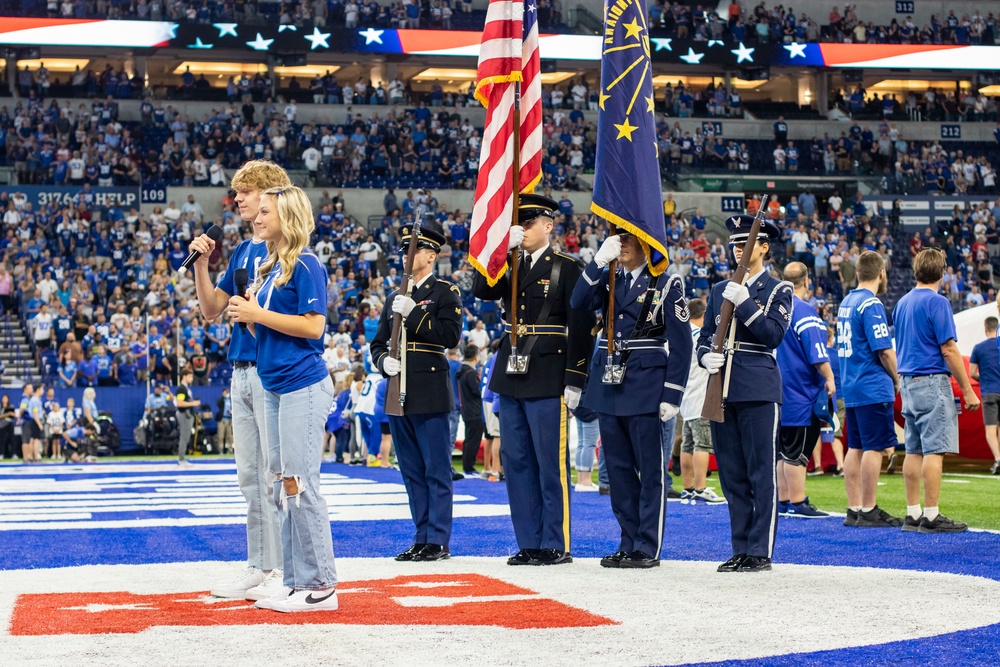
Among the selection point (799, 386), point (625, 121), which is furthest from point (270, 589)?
point (799, 386)

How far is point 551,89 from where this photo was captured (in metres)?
46.3

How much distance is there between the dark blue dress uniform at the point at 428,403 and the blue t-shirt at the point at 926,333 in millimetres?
3242

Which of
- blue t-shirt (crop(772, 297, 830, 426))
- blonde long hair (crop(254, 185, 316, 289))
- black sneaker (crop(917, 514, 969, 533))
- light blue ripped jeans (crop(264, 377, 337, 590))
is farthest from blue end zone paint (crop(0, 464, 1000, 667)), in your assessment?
blonde long hair (crop(254, 185, 316, 289))

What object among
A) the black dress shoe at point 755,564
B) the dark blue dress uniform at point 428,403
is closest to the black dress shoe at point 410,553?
the dark blue dress uniform at point 428,403

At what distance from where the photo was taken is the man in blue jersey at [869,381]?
9.47 metres

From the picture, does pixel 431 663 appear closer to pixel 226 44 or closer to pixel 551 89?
pixel 226 44

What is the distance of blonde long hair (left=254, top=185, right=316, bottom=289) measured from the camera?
5.90m

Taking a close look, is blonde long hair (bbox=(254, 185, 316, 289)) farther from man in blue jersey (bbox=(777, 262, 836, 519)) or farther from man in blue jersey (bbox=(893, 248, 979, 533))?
man in blue jersey (bbox=(777, 262, 836, 519))

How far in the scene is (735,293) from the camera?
7383 millimetres

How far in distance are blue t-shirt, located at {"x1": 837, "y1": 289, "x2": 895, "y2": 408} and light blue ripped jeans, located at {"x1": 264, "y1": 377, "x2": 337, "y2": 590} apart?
4900 millimetres

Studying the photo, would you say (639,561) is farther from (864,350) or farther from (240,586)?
(864,350)

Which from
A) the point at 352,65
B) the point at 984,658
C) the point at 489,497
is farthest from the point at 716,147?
the point at 984,658

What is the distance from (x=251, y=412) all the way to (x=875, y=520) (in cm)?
518

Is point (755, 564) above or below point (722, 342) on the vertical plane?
below
